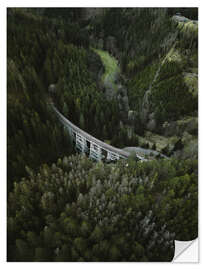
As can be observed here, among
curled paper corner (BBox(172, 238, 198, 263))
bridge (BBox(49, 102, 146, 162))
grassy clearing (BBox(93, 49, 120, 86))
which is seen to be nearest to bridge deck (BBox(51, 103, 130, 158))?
bridge (BBox(49, 102, 146, 162))

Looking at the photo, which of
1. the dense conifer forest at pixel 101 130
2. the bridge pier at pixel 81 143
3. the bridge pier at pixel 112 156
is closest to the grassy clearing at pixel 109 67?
the dense conifer forest at pixel 101 130

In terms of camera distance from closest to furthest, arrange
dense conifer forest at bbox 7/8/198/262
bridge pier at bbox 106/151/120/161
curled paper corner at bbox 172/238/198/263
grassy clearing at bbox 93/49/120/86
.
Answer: dense conifer forest at bbox 7/8/198/262
curled paper corner at bbox 172/238/198/263
bridge pier at bbox 106/151/120/161
grassy clearing at bbox 93/49/120/86

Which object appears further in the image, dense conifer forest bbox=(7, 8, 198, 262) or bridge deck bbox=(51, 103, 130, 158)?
bridge deck bbox=(51, 103, 130, 158)

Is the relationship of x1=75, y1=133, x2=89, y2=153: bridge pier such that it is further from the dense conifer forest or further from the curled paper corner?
the curled paper corner

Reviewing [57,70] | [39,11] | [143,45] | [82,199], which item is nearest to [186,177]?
[82,199]

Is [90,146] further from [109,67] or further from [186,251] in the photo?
[186,251]

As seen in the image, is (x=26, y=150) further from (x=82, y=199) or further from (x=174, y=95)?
(x=174, y=95)

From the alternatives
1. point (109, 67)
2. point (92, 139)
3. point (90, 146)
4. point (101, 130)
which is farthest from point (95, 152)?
point (109, 67)
